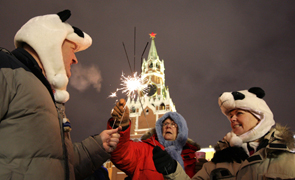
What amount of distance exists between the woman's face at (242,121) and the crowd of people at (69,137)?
0.5 inches

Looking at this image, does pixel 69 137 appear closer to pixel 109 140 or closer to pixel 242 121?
pixel 109 140

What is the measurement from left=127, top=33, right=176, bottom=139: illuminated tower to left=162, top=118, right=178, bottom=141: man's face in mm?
20952

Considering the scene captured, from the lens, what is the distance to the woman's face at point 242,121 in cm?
278

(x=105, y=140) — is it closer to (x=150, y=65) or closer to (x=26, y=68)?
(x=26, y=68)

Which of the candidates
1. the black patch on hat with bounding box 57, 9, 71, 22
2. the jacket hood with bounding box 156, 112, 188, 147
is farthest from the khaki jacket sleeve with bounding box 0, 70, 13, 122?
the jacket hood with bounding box 156, 112, 188, 147

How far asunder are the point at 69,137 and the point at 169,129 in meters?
2.14

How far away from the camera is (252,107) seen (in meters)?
2.84

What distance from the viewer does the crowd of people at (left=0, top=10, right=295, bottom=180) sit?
1223 mm

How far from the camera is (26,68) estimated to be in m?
1.44

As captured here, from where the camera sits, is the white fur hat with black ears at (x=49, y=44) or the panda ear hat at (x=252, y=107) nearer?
the white fur hat with black ears at (x=49, y=44)

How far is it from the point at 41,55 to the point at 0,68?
21.6 inches

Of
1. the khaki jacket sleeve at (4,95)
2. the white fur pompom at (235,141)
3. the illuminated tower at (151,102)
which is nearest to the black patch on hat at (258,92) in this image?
the white fur pompom at (235,141)

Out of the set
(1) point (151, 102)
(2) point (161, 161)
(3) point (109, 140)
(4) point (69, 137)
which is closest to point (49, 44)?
(4) point (69, 137)

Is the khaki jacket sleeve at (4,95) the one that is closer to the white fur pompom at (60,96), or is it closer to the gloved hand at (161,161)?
the white fur pompom at (60,96)
